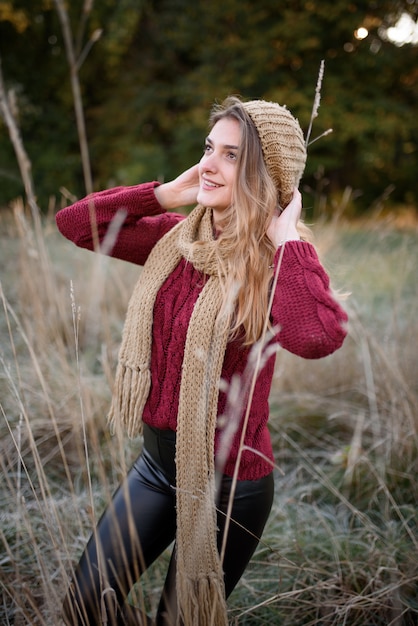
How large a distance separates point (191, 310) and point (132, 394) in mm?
318

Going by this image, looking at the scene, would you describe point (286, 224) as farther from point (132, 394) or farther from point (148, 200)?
point (132, 394)

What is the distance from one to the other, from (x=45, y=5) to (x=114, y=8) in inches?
55.7

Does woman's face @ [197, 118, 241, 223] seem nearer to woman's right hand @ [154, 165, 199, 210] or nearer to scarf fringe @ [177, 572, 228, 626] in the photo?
woman's right hand @ [154, 165, 199, 210]

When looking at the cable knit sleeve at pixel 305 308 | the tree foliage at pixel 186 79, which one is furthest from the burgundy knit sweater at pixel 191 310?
the tree foliage at pixel 186 79

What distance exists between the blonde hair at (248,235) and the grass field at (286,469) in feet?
1.30

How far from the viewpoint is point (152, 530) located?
1475mm

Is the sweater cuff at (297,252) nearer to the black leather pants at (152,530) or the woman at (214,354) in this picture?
the woman at (214,354)

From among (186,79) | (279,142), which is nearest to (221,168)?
(279,142)

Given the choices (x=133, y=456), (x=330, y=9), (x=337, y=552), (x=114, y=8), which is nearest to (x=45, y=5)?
(x=114, y=8)

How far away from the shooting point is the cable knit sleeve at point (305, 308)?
130cm

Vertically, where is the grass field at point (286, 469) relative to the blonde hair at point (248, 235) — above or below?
below

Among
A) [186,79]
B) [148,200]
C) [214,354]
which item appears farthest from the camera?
[186,79]

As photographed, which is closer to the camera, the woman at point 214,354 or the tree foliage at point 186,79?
the woman at point 214,354

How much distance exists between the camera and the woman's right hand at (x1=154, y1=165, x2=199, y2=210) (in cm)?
170
